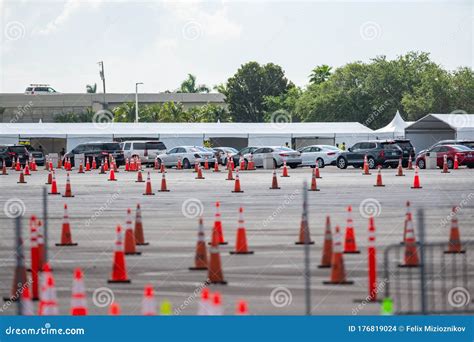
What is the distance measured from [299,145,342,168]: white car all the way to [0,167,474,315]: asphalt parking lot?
19.7 metres

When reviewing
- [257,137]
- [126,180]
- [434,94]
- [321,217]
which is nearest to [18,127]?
[257,137]

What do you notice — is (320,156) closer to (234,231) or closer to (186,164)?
(186,164)

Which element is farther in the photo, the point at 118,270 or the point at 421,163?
the point at 421,163

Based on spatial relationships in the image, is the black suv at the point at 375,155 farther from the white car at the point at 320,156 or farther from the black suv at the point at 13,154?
the black suv at the point at 13,154

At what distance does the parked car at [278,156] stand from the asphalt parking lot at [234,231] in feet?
61.2

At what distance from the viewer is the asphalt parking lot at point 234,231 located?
43.2 feet

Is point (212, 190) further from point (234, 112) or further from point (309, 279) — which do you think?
point (234, 112)

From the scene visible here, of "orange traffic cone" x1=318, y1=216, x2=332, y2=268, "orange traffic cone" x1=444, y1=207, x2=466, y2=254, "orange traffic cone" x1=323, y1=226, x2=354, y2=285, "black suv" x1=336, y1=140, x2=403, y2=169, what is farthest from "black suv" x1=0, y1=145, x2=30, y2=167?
"orange traffic cone" x1=323, y1=226, x2=354, y2=285

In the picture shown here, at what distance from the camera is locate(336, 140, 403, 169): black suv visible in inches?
2267

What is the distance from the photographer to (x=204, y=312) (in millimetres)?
9984

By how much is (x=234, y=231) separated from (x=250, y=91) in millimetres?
118863

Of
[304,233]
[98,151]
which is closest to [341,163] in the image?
[98,151]

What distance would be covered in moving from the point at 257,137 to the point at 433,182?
1578 inches

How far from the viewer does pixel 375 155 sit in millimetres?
57688
